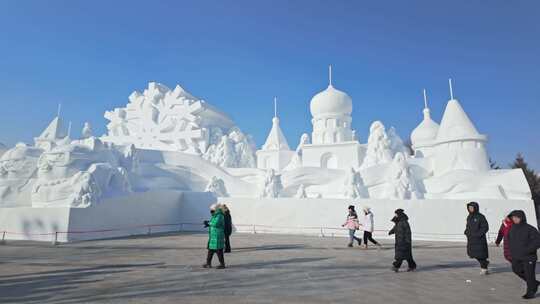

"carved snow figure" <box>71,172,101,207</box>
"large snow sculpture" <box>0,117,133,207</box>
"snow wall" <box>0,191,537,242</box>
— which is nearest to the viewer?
"carved snow figure" <box>71,172,101,207</box>

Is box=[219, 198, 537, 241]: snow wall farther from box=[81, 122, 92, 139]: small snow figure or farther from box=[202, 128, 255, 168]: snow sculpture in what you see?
box=[81, 122, 92, 139]: small snow figure

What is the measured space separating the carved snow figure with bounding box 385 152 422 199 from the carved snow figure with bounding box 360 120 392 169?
19.8ft

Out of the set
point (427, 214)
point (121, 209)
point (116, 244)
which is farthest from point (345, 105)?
point (116, 244)

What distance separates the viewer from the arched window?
3344 centimetres

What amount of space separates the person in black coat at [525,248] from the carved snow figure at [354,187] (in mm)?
15275

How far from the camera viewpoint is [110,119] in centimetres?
4241

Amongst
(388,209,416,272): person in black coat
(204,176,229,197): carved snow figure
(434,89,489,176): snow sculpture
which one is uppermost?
(434,89,489,176): snow sculpture

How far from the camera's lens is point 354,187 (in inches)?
839

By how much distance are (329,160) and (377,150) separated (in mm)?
6144

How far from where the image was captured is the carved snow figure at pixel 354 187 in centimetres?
2119

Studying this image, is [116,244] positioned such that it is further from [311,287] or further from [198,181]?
[198,181]

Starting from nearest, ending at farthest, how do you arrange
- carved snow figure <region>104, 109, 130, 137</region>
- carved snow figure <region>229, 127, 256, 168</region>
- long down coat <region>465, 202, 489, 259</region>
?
long down coat <region>465, 202, 489, 259</region>, carved snow figure <region>229, 127, 256, 168</region>, carved snow figure <region>104, 109, 130, 137</region>

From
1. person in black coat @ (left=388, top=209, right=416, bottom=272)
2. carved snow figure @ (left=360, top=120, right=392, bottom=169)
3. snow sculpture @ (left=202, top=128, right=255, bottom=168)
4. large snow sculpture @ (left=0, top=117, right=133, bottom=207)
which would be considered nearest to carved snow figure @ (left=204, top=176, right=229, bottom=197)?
large snow sculpture @ (left=0, top=117, right=133, bottom=207)

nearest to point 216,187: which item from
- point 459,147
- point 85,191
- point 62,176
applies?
point 62,176
